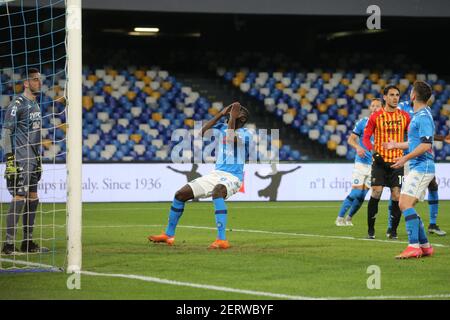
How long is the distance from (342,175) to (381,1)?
238 inches

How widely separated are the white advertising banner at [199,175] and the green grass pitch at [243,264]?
22.8ft

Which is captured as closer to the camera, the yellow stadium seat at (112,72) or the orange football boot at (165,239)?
the orange football boot at (165,239)

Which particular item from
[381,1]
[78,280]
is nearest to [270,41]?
[381,1]

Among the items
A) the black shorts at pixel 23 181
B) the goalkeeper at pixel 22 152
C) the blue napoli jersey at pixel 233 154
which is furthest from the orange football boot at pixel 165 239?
the black shorts at pixel 23 181

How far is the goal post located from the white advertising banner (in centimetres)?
1417

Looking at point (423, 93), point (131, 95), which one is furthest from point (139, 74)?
point (423, 93)

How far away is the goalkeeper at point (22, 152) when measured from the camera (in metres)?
12.1

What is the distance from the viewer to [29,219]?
12.3 m

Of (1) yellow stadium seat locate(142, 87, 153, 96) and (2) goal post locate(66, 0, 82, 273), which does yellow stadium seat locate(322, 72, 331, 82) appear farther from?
(2) goal post locate(66, 0, 82, 273)

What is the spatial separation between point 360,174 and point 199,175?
8.66m

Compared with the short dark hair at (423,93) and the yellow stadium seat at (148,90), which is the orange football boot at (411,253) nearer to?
the short dark hair at (423,93)

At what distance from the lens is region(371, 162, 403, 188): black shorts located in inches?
560

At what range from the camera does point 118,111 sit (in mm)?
30281

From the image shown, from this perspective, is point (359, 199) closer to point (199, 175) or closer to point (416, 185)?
point (416, 185)
